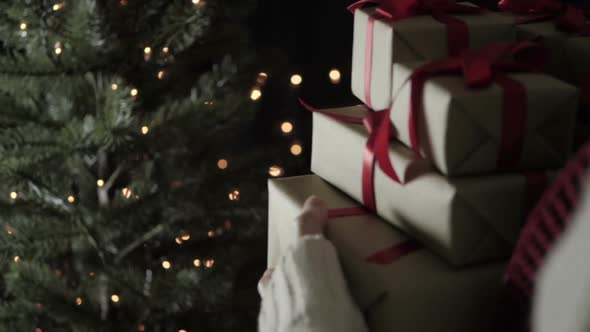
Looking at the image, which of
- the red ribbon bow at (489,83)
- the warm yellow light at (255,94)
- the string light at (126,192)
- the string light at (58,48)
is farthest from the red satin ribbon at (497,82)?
the string light at (58,48)

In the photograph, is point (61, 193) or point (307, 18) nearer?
point (61, 193)

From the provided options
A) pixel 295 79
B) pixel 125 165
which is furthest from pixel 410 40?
pixel 295 79

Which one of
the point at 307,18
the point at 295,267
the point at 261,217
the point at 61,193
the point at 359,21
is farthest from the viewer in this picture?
the point at 307,18

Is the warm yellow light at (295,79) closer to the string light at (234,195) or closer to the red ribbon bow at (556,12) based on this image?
the string light at (234,195)

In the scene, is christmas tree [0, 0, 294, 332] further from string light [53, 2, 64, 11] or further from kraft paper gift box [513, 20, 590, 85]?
kraft paper gift box [513, 20, 590, 85]

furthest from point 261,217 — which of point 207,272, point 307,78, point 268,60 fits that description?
point 307,78

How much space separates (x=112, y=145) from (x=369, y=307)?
643 mm

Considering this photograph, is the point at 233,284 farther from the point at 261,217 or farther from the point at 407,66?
the point at 407,66

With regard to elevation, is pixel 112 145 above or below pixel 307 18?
below

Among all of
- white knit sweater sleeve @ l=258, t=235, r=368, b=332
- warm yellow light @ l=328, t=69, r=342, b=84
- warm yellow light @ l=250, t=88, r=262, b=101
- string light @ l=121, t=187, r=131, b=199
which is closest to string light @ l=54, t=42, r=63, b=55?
string light @ l=121, t=187, r=131, b=199

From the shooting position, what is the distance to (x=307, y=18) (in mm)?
2113

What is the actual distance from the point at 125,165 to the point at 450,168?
2.58ft

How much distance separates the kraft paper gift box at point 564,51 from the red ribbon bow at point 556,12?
0.01 metres

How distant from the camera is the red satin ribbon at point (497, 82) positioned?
1.02 m
